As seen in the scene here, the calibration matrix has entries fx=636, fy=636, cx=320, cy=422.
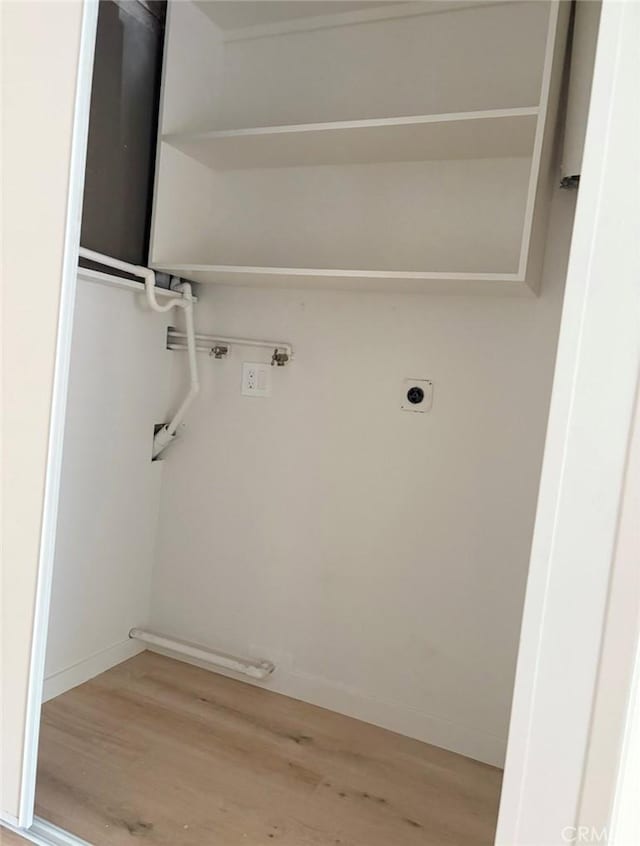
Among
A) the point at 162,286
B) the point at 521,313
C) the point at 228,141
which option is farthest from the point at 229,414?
the point at 521,313

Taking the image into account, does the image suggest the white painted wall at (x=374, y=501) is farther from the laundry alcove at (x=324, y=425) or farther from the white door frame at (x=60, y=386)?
the white door frame at (x=60, y=386)

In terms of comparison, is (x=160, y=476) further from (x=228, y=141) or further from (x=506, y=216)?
(x=506, y=216)

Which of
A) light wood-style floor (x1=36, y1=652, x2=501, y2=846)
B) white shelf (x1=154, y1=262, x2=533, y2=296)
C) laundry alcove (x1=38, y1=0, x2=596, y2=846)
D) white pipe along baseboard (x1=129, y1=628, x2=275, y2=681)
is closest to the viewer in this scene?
light wood-style floor (x1=36, y1=652, x2=501, y2=846)

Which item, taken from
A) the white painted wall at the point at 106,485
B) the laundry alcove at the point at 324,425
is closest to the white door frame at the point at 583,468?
the laundry alcove at the point at 324,425

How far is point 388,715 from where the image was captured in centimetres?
206

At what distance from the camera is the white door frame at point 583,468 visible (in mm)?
919

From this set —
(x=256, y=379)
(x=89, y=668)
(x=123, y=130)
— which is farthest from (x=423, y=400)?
(x=89, y=668)

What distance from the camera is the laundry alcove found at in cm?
178

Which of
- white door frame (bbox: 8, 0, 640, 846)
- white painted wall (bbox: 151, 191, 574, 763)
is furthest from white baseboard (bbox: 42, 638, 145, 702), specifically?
white door frame (bbox: 8, 0, 640, 846)

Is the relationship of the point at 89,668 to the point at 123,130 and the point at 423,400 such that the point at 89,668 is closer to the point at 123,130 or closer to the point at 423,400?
the point at 423,400

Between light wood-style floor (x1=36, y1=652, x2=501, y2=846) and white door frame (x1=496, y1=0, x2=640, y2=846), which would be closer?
white door frame (x1=496, y1=0, x2=640, y2=846)

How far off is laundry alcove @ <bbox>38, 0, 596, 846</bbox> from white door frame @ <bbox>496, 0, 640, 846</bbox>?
0.66m

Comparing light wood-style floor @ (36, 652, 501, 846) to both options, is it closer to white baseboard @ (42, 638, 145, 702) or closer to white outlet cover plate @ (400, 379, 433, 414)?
white baseboard @ (42, 638, 145, 702)

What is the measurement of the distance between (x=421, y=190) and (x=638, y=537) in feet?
4.46
